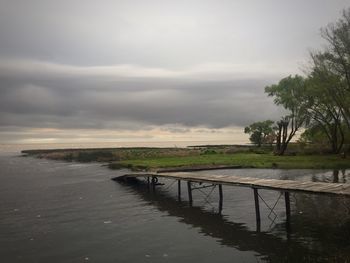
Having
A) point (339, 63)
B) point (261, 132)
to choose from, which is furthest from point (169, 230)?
point (261, 132)

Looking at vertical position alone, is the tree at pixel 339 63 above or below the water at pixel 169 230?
above

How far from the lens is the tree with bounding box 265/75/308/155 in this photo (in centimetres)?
7844

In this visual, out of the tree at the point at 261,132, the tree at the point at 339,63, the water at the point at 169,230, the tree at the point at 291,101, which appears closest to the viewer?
the water at the point at 169,230

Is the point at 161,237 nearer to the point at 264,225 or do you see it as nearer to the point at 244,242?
A: the point at 244,242

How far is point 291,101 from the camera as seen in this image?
79625 millimetres

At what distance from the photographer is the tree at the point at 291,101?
7844 centimetres

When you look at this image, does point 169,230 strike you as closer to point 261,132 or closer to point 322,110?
point 322,110

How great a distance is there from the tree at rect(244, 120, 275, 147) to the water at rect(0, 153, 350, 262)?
7942 centimetres

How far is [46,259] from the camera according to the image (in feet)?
62.7

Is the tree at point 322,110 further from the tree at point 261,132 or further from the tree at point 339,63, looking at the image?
the tree at point 261,132

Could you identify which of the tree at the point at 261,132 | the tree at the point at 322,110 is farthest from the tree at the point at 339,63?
the tree at the point at 261,132

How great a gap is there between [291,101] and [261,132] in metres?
38.1

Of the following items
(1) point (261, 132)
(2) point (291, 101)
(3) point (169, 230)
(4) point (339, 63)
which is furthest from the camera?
(1) point (261, 132)

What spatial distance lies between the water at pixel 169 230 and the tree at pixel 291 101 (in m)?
44.3
